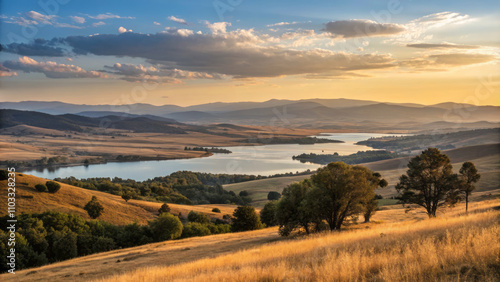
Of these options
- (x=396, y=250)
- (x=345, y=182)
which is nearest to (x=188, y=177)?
(x=345, y=182)

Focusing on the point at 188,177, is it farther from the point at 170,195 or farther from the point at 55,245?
the point at 55,245

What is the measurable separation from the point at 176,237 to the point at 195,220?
13723 mm

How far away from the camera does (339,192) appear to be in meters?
33.4

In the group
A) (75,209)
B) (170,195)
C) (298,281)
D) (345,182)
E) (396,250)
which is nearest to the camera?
(298,281)

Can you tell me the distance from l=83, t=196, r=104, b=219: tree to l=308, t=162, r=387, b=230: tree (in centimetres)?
4568

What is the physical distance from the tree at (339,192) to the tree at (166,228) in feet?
91.4

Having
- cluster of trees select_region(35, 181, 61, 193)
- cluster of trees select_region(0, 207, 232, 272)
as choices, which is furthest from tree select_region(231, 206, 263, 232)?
cluster of trees select_region(35, 181, 61, 193)

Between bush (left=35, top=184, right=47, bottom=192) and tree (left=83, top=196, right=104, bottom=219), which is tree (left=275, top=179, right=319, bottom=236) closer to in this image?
A: tree (left=83, top=196, right=104, bottom=219)

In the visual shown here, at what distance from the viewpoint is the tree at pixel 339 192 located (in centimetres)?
3303

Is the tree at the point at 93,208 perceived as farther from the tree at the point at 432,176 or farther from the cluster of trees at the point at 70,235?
the tree at the point at 432,176

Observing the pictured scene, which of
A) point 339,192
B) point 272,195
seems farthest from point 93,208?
point 272,195

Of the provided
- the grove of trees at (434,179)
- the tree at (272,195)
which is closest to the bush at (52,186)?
the tree at (272,195)

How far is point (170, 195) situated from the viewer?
107m

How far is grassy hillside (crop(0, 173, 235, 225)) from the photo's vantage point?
59.5m
